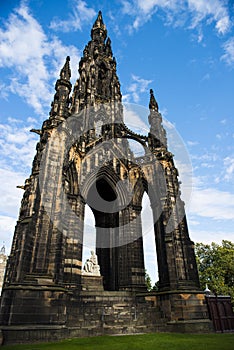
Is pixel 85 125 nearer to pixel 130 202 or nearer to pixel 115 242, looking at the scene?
pixel 130 202

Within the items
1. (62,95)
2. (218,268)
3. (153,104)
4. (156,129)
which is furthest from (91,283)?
(218,268)

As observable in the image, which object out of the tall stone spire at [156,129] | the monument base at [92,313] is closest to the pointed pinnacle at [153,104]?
the tall stone spire at [156,129]

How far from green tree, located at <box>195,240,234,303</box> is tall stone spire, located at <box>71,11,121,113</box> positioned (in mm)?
21945

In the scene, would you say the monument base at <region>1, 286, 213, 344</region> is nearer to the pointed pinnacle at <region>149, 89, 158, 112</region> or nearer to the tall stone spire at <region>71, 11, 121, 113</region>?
the pointed pinnacle at <region>149, 89, 158, 112</region>

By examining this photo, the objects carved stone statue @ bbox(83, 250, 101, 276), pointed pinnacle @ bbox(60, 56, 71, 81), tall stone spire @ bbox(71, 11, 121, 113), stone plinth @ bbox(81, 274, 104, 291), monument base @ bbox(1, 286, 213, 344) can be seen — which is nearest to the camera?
monument base @ bbox(1, 286, 213, 344)

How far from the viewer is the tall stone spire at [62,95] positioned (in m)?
13.9

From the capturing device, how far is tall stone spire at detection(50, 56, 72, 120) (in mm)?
13921

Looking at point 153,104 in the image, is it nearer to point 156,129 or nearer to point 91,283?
point 156,129

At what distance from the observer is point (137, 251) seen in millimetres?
14703

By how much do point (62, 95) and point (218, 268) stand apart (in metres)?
25.6

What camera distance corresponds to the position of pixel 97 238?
17234 millimetres

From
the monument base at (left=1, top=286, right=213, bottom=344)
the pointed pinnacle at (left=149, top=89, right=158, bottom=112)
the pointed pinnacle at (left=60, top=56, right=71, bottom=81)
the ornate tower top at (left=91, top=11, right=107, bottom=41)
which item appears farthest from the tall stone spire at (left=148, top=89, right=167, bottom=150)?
the ornate tower top at (left=91, top=11, right=107, bottom=41)

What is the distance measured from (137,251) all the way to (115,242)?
1722 millimetres

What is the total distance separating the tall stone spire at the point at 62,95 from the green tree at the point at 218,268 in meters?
23.8
